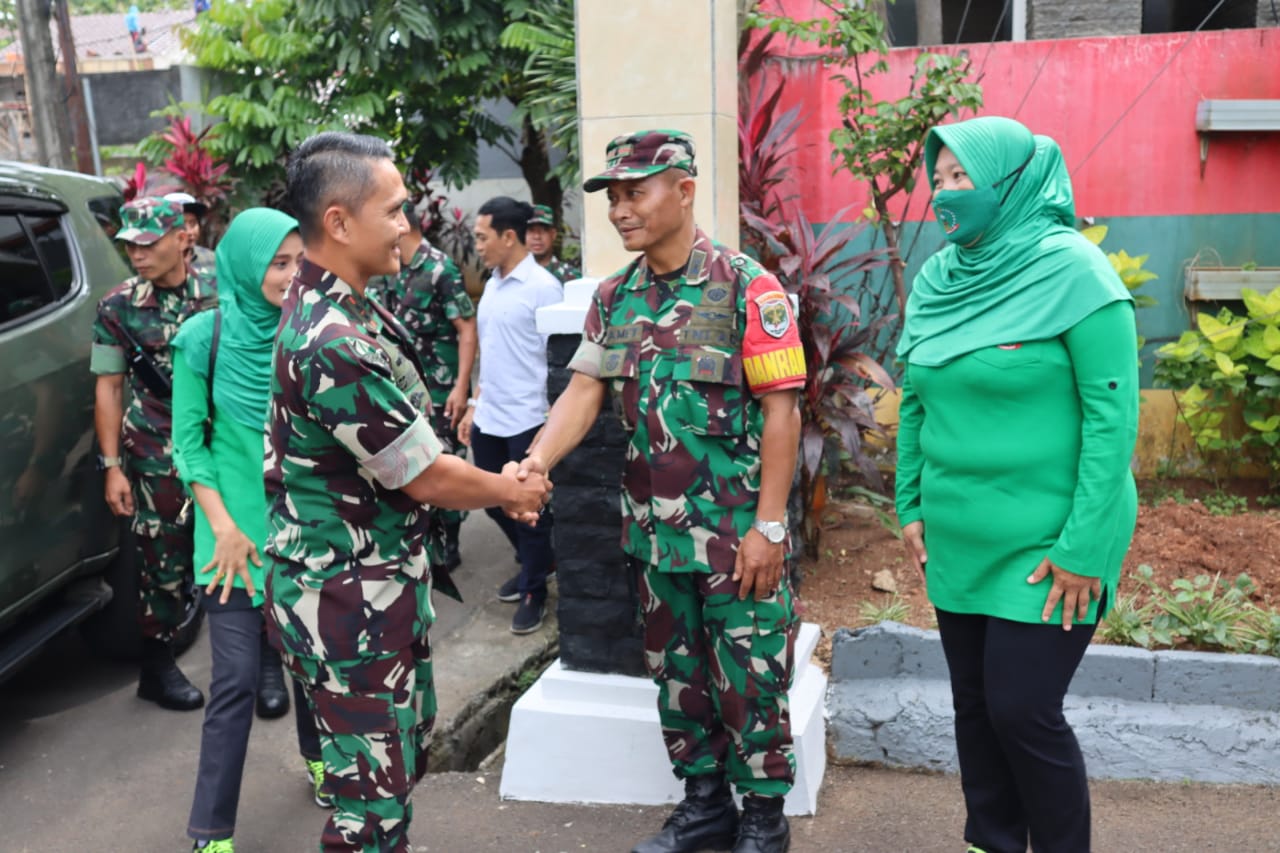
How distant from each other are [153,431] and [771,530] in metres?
2.45

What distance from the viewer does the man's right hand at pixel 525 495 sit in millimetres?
2734

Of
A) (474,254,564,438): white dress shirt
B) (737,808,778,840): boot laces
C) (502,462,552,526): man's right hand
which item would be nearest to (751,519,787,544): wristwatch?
(502,462,552,526): man's right hand

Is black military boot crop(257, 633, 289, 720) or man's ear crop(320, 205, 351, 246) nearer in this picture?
man's ear crop(320, 205, 351, 246)

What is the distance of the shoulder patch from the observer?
2859mm

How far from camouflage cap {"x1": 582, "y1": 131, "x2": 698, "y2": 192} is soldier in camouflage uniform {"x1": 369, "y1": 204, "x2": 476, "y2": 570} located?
2.77 m

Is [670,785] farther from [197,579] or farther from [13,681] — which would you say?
[13,681]

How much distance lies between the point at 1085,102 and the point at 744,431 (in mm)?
3694

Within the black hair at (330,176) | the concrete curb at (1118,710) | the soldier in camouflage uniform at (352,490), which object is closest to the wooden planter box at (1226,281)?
the concrete curb at (1118,710)

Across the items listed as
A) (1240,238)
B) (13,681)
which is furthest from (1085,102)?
(13,681)

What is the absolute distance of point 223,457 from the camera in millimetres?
3195

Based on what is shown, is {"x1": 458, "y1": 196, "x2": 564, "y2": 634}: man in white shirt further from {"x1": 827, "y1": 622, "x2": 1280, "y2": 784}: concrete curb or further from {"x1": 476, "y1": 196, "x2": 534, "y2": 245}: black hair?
{"x1": 827, "y1": 622, "x2": 1280, "y2": 784}: concrete curb

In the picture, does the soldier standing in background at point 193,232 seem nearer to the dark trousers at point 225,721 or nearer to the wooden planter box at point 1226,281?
the dark trousers at point 225,721

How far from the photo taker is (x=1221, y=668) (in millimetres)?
3449

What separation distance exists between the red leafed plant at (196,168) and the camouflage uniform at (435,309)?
11.6 feet
